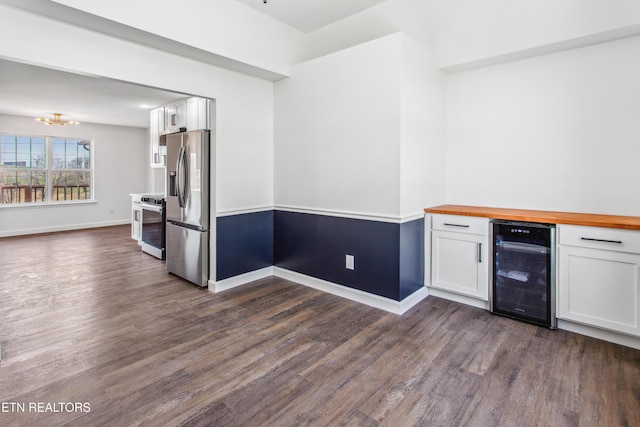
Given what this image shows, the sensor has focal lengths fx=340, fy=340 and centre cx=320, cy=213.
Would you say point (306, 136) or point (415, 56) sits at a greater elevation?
point (415, 56)

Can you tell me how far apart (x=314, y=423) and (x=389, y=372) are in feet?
2.13

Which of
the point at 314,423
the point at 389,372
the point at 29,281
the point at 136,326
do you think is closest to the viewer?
the point at 314,423

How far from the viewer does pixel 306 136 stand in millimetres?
3709

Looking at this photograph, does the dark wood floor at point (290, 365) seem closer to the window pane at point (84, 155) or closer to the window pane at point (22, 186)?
the window pane at point (22, 186)

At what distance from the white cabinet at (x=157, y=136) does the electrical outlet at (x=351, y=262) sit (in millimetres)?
3977

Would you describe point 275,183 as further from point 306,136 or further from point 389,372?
point 389,372

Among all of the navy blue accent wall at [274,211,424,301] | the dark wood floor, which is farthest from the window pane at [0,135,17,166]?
the navy blue accent wall at [274,211,424,301]

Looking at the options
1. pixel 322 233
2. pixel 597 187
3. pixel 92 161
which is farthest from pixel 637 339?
pixel 92 161

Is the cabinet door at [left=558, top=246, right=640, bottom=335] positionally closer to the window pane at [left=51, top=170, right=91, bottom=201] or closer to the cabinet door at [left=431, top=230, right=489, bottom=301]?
the cabinet door at [left=431, top=230, right=489, bottom=301]

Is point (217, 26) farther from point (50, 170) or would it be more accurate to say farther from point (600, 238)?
point (50, 170)

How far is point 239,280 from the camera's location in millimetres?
3848

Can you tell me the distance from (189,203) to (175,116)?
77.6 inches

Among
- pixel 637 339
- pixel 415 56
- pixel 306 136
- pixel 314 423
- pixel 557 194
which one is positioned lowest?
pixel 314 423

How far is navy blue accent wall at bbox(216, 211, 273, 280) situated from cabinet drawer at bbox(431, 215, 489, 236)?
1.92m
